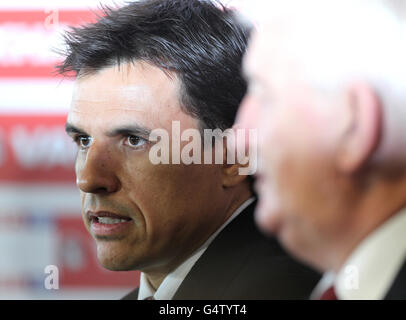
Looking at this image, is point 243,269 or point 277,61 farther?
point 243,269

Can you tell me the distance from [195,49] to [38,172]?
0.43m

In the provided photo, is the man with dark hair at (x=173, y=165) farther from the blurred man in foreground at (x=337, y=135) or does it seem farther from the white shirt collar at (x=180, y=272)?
the blurred man in foreground at (x=337, y=135)

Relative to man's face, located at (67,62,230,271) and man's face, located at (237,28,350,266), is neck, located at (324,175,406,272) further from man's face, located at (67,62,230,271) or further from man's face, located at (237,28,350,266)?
man's face, located at (67,62,230,271)

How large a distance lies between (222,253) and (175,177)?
17 centimetres

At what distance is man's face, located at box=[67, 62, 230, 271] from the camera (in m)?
1.15

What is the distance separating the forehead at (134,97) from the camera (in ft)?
3.76

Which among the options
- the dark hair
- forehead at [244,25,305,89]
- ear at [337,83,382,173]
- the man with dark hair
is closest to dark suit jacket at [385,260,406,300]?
ear at [337,83,382,173]

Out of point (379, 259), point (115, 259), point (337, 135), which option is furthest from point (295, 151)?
point (115, 259)

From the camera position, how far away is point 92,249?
126cm

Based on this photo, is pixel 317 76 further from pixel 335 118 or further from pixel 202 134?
pixel 202 134

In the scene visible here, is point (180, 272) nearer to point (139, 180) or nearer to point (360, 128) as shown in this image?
point (139, 180)

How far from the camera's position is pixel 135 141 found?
3.81 ft

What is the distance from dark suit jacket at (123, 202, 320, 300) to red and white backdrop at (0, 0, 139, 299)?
0.58ft
